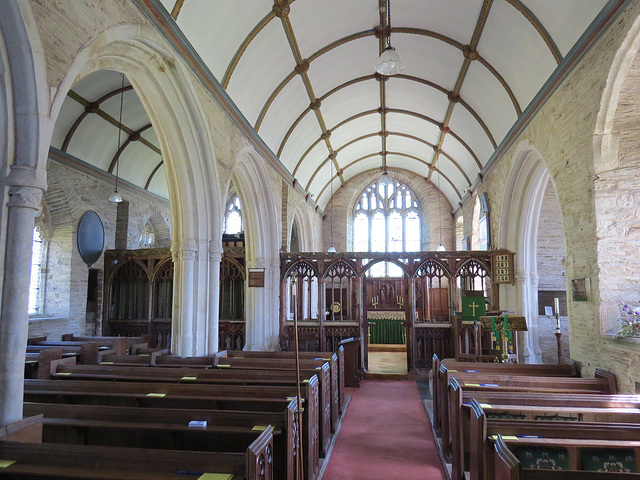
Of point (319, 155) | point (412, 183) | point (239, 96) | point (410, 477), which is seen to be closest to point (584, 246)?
point (410, 477)

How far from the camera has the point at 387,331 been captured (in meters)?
13.3

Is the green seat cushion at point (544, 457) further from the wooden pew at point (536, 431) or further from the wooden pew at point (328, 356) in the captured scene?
the wooden pew at point (328, 356)

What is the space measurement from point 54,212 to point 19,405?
6.98 metres

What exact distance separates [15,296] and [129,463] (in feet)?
5.66

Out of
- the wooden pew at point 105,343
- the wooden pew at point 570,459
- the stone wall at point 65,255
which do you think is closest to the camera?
the wooden pew at point 570,459

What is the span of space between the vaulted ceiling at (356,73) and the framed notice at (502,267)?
238 cm

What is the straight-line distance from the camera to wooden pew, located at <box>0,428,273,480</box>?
2232 millimetres

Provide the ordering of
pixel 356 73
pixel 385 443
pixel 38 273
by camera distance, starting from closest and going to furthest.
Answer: pixel 385 443, pixel 38 273, pixel 356 73

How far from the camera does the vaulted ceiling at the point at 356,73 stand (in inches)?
253

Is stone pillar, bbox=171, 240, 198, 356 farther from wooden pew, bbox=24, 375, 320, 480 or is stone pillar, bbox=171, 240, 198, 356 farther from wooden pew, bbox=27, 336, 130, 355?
wooden pew, bbox=24, 375, 320, 480

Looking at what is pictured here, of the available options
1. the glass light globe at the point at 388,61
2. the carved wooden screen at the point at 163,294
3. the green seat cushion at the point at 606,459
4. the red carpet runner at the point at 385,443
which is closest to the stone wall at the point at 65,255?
the carved wooden screen at the point at 163,294

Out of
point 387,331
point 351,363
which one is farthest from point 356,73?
point 387,331

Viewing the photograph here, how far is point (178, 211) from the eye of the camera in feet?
24.0

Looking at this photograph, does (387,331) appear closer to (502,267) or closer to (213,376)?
(502,267)
